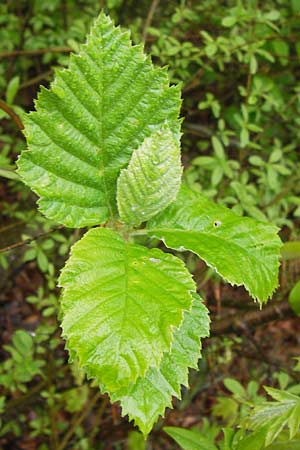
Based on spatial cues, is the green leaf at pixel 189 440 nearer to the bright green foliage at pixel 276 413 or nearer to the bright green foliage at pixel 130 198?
the bright green foliage at pixel 276 413

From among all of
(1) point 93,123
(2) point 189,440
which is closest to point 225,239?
(1) point 93,123

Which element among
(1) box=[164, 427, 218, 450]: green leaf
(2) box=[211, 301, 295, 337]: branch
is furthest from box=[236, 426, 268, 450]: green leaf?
(2) box=[211, 301, 295, 337]: branch

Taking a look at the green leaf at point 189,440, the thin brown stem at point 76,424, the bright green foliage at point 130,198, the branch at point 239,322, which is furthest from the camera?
the thin brown stem at point 76,424

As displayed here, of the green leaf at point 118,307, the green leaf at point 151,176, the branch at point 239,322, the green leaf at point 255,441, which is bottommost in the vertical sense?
the branch at point 239,322

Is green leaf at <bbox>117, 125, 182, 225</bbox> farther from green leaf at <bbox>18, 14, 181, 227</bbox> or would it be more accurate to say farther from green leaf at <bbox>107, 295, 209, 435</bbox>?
green leaf at <bbox>107, 295, 209, 435</bbox>

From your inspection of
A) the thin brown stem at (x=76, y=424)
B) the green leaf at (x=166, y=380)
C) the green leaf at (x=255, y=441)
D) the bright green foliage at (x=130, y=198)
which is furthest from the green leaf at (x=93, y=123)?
the thin brown stem at (x=76, y=424)

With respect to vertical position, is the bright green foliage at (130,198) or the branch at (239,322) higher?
the bright green foliage at (130,198)

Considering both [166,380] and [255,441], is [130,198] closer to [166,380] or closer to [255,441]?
[166,380]

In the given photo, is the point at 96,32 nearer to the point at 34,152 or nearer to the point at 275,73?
the point at 34,152
